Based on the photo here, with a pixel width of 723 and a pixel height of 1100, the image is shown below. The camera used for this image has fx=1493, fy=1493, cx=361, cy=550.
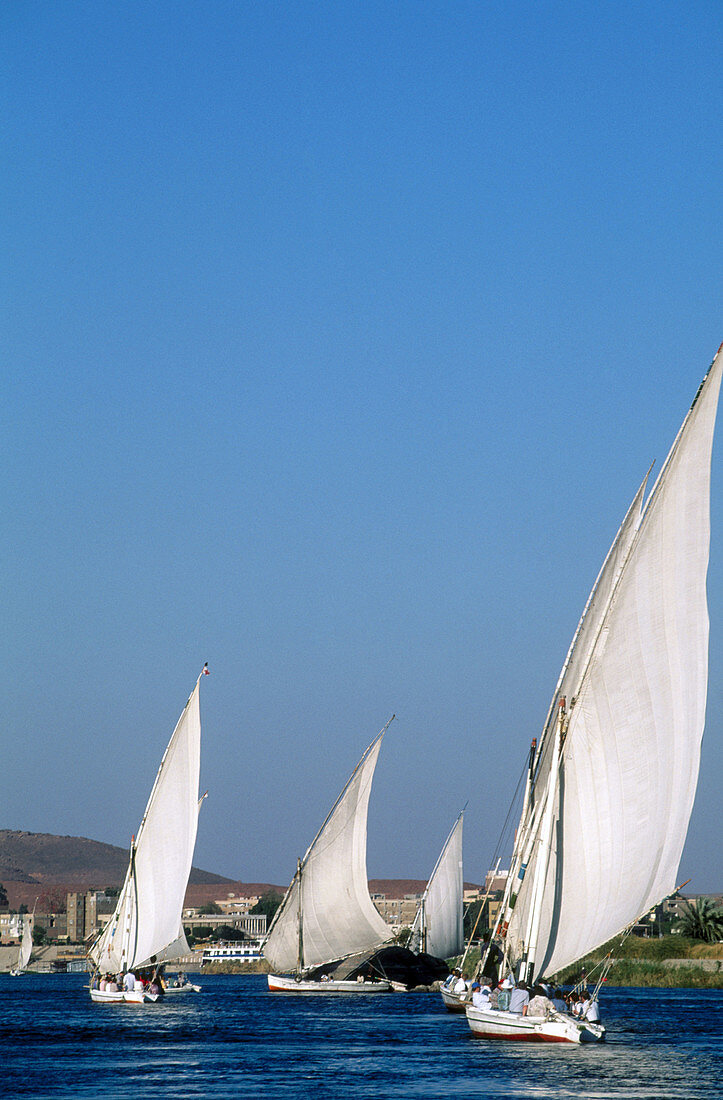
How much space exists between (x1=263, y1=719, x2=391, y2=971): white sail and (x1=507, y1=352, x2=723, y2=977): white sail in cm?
4002

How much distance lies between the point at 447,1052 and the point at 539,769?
354 inches

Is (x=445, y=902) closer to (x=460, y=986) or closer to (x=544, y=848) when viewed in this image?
(x=460, y=986)

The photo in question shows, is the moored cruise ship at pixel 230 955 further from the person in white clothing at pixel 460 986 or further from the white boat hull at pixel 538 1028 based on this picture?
the white boat hull at pixel 538 1028

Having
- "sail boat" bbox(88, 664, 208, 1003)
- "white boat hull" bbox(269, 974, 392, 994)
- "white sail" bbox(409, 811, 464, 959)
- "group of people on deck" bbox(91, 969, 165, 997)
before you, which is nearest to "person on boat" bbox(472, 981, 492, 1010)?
"sail boat" bbox(88, 664, 208, 1003)

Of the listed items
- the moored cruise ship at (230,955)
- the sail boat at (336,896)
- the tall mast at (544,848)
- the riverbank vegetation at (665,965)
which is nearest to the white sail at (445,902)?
the riverbank vegetation at (665,965)

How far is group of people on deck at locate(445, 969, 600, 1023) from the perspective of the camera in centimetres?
4069

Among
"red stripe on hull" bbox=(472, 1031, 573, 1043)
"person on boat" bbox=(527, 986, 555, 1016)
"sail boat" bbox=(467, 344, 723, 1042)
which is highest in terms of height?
"sail boat" bbox=(467, 344, 723, 1042)

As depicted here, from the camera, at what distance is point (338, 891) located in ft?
262

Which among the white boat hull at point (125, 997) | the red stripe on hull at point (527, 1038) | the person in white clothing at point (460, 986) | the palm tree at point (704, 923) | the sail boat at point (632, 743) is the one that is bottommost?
the red stripe on hull at point (527, 1038)

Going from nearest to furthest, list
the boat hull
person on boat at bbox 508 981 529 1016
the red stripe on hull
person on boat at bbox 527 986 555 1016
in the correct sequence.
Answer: person on boat at bbox 527 986 555 1016, the red stripe on hull, person on boat at bbox 508 981 529 1016, the boat hull

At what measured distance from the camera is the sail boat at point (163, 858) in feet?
223

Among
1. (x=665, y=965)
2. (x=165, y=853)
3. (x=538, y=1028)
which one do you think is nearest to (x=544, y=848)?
(x=538, y=1028)

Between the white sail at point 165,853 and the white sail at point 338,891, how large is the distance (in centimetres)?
1017

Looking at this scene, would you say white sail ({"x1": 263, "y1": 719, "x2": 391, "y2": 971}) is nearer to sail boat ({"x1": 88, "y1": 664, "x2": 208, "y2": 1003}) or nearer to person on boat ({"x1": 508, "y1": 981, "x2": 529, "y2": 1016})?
sail boat ({"x1": 88, "y1": 664, "x2": 208, "y2": 1003})
